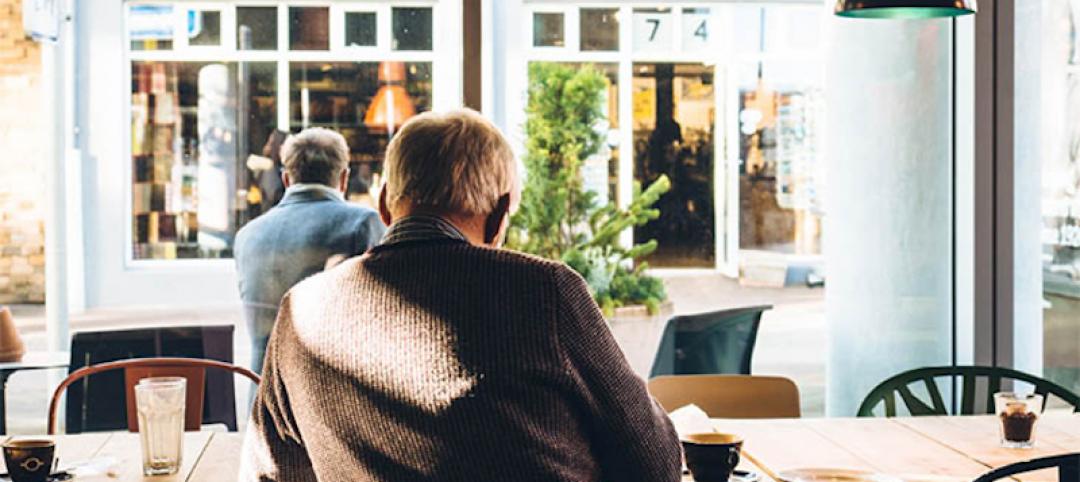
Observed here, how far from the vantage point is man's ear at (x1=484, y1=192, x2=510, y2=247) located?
2.26 meters

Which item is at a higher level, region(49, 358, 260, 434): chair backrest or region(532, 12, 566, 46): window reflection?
region(532, 12, 566, 46): window reflection

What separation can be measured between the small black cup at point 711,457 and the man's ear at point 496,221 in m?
0.51

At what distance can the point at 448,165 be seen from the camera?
7.21ft

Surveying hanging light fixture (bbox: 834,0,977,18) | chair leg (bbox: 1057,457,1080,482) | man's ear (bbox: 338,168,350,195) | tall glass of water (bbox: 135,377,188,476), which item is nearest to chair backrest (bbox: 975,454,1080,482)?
chair leg (bbox: 1057,457,1080,482)

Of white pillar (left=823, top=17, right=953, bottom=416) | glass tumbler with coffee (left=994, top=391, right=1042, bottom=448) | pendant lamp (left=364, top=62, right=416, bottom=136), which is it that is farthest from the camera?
white pillar (left=823, top=17, right=953, bottom=416)

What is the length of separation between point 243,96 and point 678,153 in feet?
5.24

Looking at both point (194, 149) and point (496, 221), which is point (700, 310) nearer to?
point (194, 149)

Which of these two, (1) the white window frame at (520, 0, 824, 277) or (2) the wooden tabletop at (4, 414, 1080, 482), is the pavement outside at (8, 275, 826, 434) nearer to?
(1) the white window frame at (520, 0, 824, 277)

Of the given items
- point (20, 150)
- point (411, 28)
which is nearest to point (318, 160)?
point (411, 28)

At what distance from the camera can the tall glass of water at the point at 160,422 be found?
2.70 m

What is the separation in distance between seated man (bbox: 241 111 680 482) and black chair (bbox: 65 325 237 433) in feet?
9.68

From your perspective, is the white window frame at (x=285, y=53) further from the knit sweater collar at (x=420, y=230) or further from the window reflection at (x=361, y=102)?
the knit sweater collar at (x=420, y=230)

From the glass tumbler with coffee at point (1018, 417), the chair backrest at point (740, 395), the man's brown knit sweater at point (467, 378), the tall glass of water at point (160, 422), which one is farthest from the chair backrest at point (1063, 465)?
the chair backrest at point (740, 395)

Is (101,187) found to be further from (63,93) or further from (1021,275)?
(1021,275)
